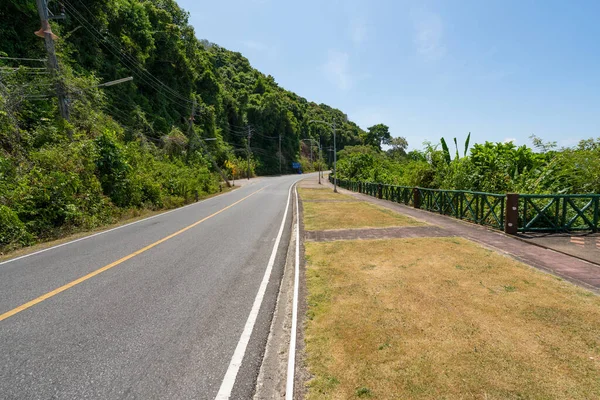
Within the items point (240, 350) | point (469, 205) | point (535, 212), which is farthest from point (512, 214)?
point (240, 350)

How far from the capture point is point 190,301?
4926 mm

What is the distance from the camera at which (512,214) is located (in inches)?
377

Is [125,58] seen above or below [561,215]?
above

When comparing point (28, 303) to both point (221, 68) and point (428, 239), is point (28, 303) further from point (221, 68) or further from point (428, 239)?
point (221, 68)

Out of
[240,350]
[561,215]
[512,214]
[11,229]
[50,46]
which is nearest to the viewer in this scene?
[240,350]

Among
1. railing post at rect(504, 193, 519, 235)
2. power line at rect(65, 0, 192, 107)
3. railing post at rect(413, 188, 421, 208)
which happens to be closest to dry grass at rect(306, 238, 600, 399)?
railing post at rect(504, 193, 519, 235)

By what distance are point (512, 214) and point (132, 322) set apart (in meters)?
10.7

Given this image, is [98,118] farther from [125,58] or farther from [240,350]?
[240,350]

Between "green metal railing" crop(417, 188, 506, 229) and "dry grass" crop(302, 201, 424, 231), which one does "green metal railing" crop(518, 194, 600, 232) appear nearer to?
"green metal railing" crop(417, 188, 506, 229)

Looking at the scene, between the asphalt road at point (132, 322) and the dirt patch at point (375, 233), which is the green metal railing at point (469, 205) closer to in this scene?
the dirt patch at point (375, 233)

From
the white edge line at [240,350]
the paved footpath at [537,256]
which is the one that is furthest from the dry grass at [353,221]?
the white edge line at [240,350]

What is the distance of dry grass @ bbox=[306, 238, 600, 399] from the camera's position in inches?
113

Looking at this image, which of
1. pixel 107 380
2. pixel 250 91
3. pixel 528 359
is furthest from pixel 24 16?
pixel 250 91

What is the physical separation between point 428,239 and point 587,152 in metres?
8.06
